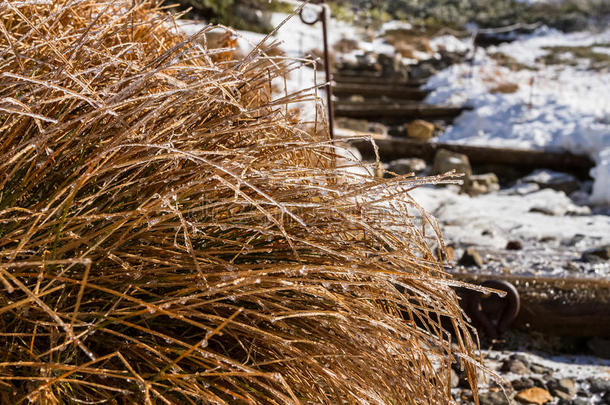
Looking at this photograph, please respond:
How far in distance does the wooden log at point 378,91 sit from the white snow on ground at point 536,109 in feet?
1.06

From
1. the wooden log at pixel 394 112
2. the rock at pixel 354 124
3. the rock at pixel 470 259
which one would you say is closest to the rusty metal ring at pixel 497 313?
the rock at pixel 470 259

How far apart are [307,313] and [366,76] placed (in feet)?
38.9

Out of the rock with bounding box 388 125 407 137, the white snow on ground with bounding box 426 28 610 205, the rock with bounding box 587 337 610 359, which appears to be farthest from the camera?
the rock with bounding box 388 125 407 137

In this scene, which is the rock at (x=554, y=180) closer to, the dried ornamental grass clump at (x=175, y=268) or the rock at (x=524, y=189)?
the rock at (x=524, y=189)

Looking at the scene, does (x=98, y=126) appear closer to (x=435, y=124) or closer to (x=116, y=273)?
(x=116, y=273)

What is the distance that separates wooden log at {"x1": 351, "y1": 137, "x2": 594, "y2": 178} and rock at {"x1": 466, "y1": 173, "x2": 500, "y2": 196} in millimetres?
459

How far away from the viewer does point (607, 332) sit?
305 centimetres

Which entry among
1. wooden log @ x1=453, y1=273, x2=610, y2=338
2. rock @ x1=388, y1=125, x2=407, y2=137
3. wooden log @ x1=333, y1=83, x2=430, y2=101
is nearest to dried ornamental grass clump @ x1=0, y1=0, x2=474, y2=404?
wooden log @ x1=453, y1=273, x2=610, y2=338

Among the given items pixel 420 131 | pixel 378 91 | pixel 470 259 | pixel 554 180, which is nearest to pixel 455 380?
pixel 470 259

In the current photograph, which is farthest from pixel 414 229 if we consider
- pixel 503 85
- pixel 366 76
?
pixel 366 76

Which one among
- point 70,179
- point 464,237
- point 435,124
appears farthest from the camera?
point 435,124

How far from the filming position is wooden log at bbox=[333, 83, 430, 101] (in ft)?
36.1

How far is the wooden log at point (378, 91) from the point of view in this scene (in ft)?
36.1

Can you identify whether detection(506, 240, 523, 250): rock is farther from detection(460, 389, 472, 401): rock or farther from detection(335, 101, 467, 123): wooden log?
detection(335, 101, 467, 123): wooden log
